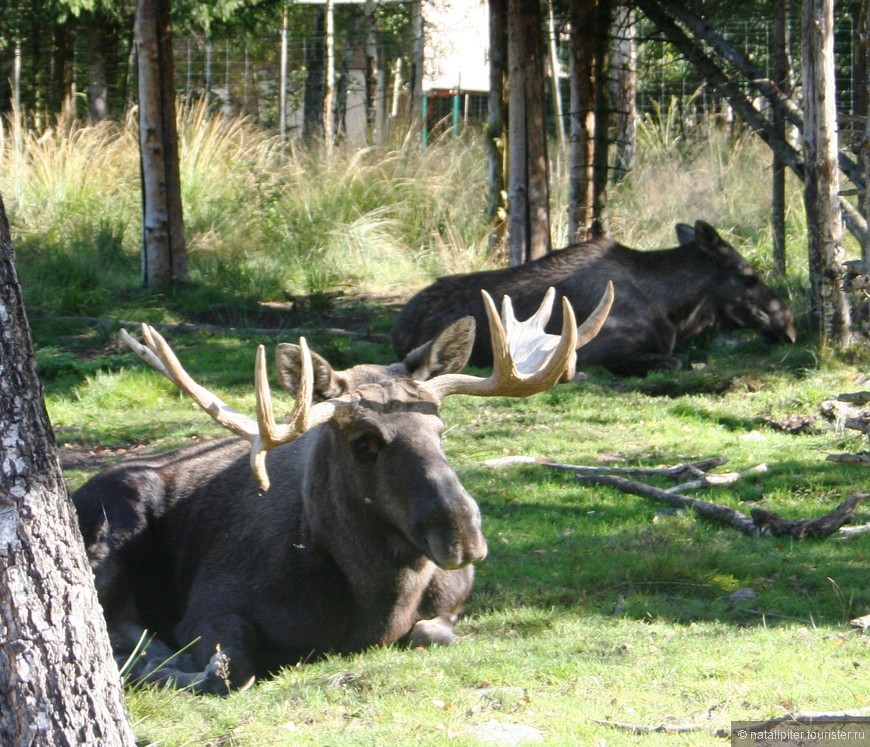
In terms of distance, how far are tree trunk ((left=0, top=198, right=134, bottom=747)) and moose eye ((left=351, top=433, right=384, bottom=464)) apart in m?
1.80

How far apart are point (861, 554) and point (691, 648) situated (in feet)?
5.78

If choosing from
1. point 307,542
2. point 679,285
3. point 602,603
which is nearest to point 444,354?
point 307,542

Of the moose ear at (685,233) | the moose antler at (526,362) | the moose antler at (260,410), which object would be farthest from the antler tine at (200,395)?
the moose ear at (685,233)

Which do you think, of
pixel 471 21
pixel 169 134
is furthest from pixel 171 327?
pixel 471 21

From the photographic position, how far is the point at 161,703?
16.6 ft

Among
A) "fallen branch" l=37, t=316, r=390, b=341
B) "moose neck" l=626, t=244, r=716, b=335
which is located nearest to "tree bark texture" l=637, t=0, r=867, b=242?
"moose neck" l=626, t=244, r=716, b=335

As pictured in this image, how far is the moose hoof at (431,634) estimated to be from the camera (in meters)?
5.66

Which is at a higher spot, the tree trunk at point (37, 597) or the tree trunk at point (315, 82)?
the tree trunk at point (315, 82)

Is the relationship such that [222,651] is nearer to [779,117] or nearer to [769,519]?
[769,519]

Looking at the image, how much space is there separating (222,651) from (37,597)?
6.34 feet

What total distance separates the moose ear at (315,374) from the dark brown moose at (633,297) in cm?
642

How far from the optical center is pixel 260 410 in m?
4.95

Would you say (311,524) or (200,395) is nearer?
(200,395)

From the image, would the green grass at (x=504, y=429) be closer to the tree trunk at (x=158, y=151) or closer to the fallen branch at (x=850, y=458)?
the fallen branch at (x=850, y=458)
